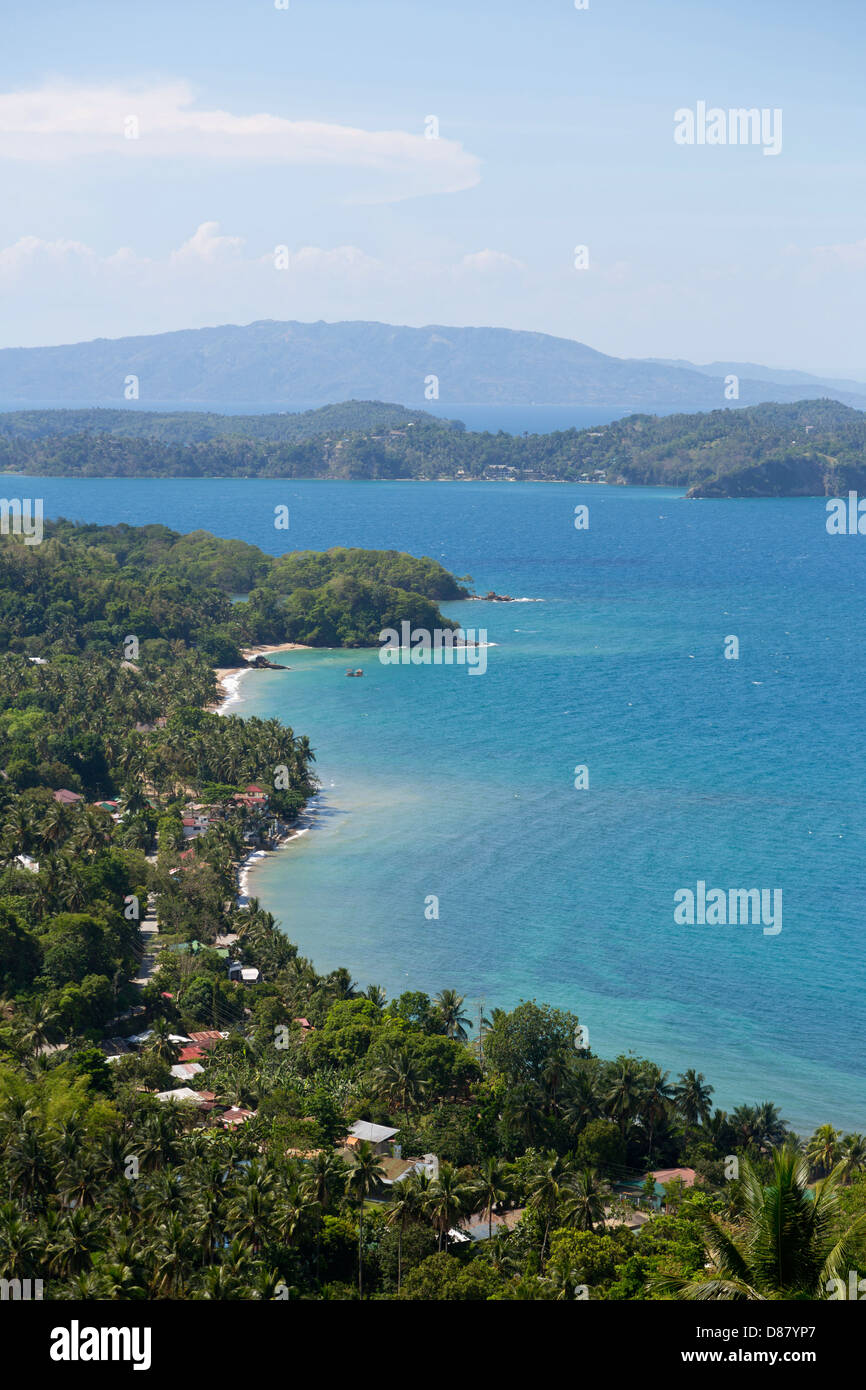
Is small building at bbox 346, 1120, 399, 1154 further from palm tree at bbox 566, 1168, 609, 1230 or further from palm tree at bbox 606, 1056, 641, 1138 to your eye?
palm tree at bbox 566, 1168, 609, 1230

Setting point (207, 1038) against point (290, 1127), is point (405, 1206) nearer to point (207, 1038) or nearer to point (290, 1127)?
point (290, 1127)

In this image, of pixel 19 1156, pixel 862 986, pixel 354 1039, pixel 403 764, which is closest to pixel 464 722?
pixel 403 764

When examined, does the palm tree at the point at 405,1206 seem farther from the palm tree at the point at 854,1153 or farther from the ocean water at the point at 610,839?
the ocean water at the point at 610,839

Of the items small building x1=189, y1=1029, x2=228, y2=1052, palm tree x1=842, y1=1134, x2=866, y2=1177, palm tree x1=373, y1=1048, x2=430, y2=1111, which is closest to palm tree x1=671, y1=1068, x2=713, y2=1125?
palm tree x1=842, y1=1134, x2=866, y2=1177

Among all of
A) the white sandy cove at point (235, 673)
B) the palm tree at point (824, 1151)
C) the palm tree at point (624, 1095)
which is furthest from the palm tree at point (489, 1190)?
the white sandy cove at point (235, 673)
